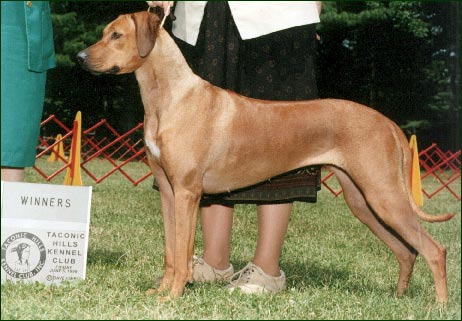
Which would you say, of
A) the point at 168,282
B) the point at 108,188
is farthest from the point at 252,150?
the point at 108,188

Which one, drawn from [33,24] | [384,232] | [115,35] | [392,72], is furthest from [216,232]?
[392,72]

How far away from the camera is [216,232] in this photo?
3334mm

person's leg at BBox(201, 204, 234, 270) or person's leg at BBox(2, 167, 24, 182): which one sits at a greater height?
person's leg at BBox(2, 167, 24, 182)

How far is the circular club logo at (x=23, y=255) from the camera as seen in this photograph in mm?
2756

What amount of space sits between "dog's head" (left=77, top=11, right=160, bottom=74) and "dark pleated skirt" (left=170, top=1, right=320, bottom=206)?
509mm

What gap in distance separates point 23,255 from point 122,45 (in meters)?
1.10

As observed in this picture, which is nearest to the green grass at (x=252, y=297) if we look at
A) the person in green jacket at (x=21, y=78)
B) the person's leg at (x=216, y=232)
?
the person's leg at (x=216, y=232)

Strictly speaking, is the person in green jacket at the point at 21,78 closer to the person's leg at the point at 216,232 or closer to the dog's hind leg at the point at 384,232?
the person's leg at the point at 216,232

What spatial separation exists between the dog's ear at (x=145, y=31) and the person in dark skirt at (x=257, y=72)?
42 centimetres

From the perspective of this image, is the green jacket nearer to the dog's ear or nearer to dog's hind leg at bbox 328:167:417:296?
the dog's ear

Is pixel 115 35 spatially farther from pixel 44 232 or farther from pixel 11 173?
pixel 44 232

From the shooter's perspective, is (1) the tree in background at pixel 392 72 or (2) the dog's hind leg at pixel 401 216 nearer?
(2) the dog's hind leg at pixel 401 216

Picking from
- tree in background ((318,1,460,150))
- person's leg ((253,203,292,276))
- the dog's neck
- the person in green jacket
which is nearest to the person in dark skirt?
person's leg ((253,203,292,276))

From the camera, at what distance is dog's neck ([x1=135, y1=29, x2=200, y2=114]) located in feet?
8.93
